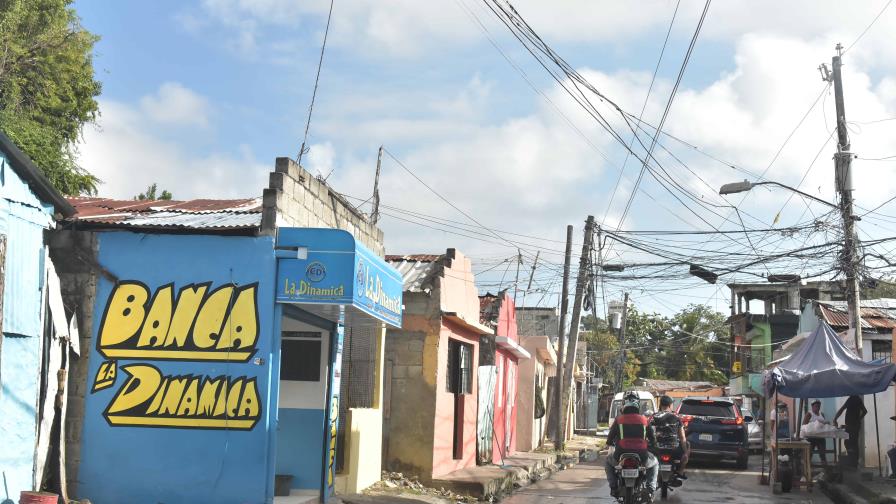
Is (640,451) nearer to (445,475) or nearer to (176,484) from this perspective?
(445,475)

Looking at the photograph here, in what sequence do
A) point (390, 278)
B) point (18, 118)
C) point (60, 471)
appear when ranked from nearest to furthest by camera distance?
point (60, 471) < point (390, 278) < point (18, 118)

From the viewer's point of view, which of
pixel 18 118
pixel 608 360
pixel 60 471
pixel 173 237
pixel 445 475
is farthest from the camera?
pixel 608 360

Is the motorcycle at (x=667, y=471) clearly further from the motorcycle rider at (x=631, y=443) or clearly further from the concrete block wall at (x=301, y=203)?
the concrete block wall at (x=301, y=203)

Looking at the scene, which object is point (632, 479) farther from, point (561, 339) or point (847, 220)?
point (561, 339)

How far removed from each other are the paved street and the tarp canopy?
197 centimetres

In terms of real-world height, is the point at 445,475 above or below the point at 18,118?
below

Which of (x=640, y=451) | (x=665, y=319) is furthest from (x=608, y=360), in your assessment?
(x=640, y=451)

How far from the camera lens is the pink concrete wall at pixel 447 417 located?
16.3 metres

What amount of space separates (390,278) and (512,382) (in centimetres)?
1335

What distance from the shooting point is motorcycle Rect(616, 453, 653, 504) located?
484 inches

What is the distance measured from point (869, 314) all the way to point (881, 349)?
1.45m

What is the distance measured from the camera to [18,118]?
25.3 metres

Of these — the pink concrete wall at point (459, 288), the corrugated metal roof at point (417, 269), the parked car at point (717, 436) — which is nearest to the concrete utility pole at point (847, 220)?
the parked car at point (717, 436)

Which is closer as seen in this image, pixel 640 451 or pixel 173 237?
pixel 173 237
